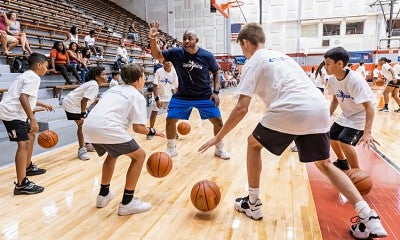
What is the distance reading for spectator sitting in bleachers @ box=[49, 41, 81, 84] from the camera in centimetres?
774

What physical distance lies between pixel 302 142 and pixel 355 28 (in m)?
24.6

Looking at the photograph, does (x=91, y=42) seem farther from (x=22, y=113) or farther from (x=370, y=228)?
(x=370, y=228)

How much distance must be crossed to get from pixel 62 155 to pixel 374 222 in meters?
4.19

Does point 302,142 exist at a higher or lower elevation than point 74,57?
lower

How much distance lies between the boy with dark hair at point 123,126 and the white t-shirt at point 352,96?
1895 mm

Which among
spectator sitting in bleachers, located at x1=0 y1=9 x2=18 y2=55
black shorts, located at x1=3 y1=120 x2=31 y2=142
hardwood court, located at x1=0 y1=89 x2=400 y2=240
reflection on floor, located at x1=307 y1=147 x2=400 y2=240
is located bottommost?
hardwood court, located at x1=0 y1=89 x2=400 y2=240

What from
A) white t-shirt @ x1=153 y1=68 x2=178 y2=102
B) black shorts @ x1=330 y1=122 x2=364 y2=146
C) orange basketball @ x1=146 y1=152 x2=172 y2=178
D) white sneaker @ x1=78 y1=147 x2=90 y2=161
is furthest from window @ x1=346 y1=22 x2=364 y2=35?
orange basketball @ x1=146 y1=152 x2=172 y2=178

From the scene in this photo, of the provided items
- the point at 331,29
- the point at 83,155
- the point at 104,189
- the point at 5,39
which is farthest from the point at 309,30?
the point at 104,189

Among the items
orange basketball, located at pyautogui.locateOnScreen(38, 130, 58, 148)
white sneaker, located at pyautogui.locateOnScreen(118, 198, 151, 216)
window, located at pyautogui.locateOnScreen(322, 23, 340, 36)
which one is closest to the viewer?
white sneaker, located at pyautogui.locateOnScreen(118, 198, 151, 216)

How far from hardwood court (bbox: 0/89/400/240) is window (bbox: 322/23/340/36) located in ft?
70.7

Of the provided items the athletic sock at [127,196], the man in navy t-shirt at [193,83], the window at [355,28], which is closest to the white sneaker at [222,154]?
the man in navy t-shirt at [193,83]

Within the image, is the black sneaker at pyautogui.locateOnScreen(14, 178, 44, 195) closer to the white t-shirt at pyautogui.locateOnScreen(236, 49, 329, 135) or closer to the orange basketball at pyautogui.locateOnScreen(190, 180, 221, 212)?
the orange basketball at pyautogui.locateOnScreen(190, 180, 221, 212)

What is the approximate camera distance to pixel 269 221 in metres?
2.61

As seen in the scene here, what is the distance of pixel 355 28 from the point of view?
23.3m
